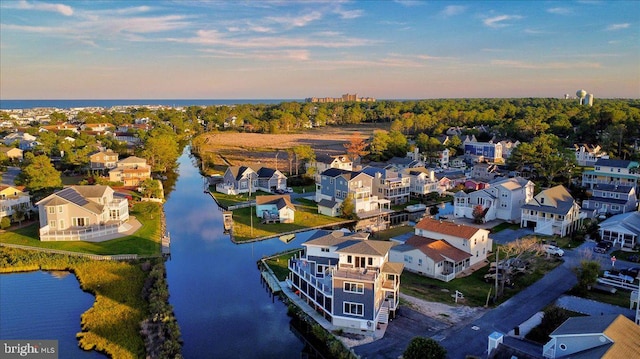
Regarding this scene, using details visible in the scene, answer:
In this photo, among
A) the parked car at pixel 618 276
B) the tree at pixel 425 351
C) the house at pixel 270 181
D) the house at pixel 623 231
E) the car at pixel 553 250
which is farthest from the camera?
the house at pixel 270 181

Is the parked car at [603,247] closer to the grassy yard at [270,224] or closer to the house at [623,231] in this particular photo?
the house at [623,231]

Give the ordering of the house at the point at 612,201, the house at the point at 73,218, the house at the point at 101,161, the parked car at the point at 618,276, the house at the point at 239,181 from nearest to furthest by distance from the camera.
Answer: the parked car at the point at 618,276 < the house at the point at 73,218 < the house at the point at 612,201 < the house at the point at 239,181 < the house at the point at 101,161

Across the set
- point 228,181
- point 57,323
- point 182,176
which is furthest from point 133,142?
point 57,323

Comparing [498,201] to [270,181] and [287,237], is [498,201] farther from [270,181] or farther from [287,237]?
[270,181]

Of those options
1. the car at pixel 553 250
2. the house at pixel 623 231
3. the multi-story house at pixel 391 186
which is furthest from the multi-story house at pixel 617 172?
the car at pixel 553 250

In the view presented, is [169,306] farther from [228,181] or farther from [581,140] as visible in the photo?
[581,140]

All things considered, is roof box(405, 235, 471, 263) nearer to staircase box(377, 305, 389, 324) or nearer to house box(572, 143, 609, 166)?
staircase box(377, 305, 389, 324)
